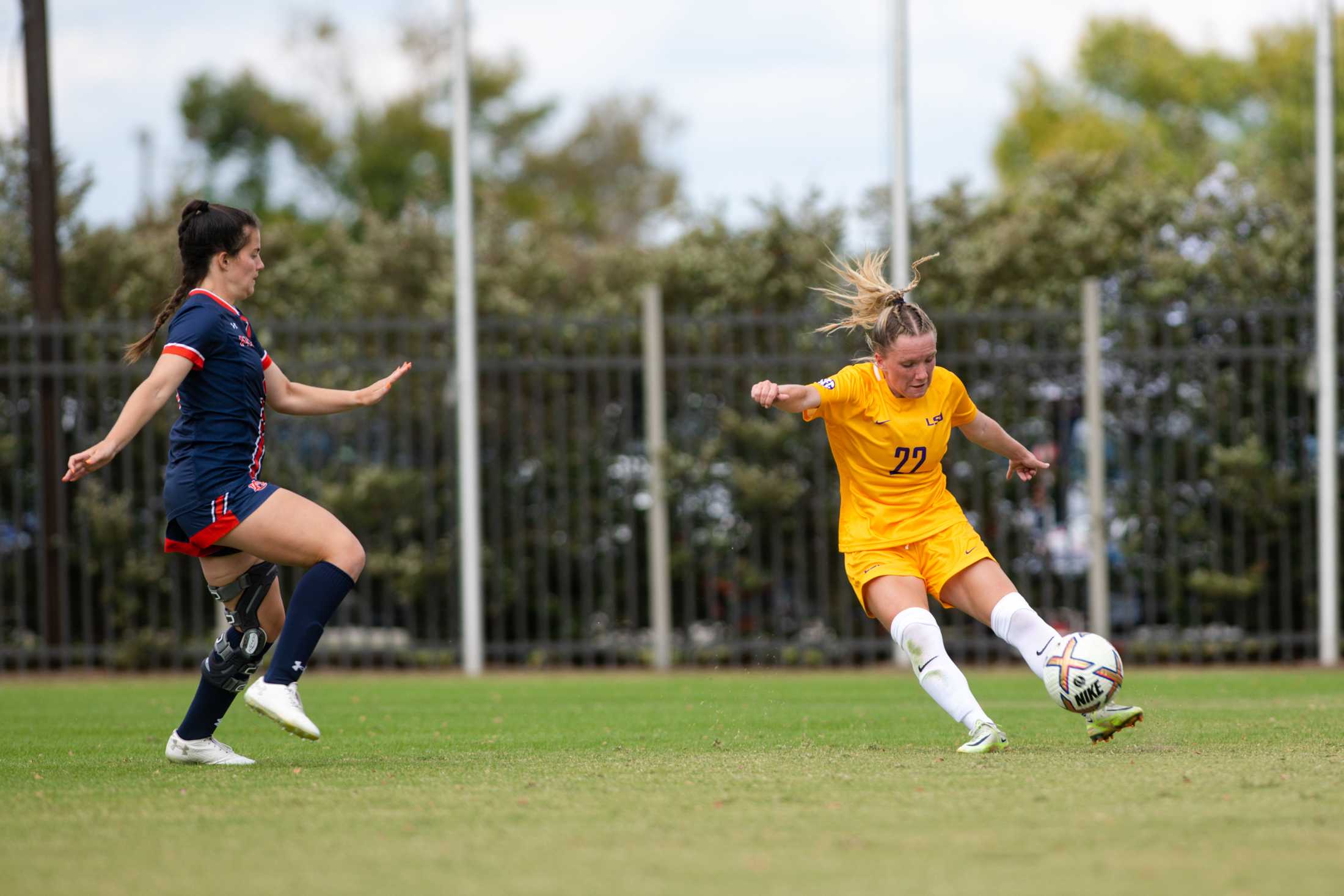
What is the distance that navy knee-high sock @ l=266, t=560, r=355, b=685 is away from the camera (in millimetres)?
5109

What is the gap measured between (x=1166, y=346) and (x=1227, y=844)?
317 inches

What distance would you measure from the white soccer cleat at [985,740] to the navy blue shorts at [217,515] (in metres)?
2.55

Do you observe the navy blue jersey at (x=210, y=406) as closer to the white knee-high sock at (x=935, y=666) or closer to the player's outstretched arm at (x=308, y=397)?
the player's outstretched arm at (x=308, y=397)

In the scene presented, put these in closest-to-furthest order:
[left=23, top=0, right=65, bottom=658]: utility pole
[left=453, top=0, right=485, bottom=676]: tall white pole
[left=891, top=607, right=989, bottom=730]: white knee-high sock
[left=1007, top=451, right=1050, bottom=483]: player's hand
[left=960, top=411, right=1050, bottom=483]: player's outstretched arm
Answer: [left=891, top=607, right=989, bottom=730]: white knee-high sock, [left=960, top=411, right=1050, bottom=483]: player's outstretched arm, [left=1007, top=451, right=1050, bottom=483]: player's hand, [left=453, top=0, right=485, bottom=676]: tall white pole, [left=23, top=0, right=65, bottom=658]: utility pole

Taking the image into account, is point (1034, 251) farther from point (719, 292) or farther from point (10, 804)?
point (10, 804)

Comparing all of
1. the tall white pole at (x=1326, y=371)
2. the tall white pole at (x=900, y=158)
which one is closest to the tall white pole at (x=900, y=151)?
the tall white pole at (x=900, y=158)

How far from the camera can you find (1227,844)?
336 cm

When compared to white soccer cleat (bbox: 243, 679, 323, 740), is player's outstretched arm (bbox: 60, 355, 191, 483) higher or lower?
higher

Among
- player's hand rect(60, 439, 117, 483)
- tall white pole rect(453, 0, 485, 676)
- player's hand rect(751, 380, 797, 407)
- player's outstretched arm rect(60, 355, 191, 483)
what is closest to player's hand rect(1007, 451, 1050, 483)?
player's hand rect(751, 380, 797, 407)

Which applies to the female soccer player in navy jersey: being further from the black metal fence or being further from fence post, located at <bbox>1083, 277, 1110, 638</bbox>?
fence post, located at <bbox>1083, 277, 1110, 638</bbox>

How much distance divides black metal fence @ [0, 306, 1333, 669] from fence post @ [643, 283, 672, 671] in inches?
5.7

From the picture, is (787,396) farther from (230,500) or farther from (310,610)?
(230,500)

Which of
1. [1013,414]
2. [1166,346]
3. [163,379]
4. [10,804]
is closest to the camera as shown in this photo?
[10,804]

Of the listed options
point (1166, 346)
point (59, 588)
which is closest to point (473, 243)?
point (59, 588)
